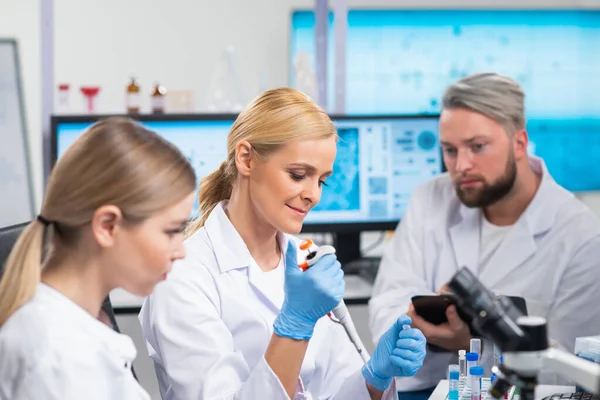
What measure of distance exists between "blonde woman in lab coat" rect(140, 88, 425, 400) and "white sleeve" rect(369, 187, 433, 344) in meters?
0.59

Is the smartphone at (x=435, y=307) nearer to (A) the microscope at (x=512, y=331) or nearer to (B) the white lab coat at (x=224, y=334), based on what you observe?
(B) the white lab coat at (x=224, y=334)

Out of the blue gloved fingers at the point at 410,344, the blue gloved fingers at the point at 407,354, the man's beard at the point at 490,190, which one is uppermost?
the man's beard at the point at 490,190

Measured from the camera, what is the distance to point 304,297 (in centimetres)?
138

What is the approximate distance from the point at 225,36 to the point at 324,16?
2.10 m

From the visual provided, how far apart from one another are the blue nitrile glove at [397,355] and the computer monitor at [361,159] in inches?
50.0

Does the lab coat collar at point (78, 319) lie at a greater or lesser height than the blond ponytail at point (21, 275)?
lesser

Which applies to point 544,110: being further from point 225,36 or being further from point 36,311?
point 36,311

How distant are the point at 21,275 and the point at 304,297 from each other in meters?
0.46

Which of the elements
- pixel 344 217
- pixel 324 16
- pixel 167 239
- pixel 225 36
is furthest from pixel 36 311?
pixel 225 36

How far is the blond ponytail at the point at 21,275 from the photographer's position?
1.10 m

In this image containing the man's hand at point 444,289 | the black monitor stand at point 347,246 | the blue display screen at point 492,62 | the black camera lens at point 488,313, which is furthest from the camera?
the blue display screen at point 492,62

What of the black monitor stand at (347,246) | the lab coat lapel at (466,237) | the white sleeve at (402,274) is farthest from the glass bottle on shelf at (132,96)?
the lab coat lapel at (466,237)

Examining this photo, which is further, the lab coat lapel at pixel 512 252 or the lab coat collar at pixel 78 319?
the lab coat lapel at pixel 512 252

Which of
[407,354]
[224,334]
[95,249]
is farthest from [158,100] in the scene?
[95,249]
